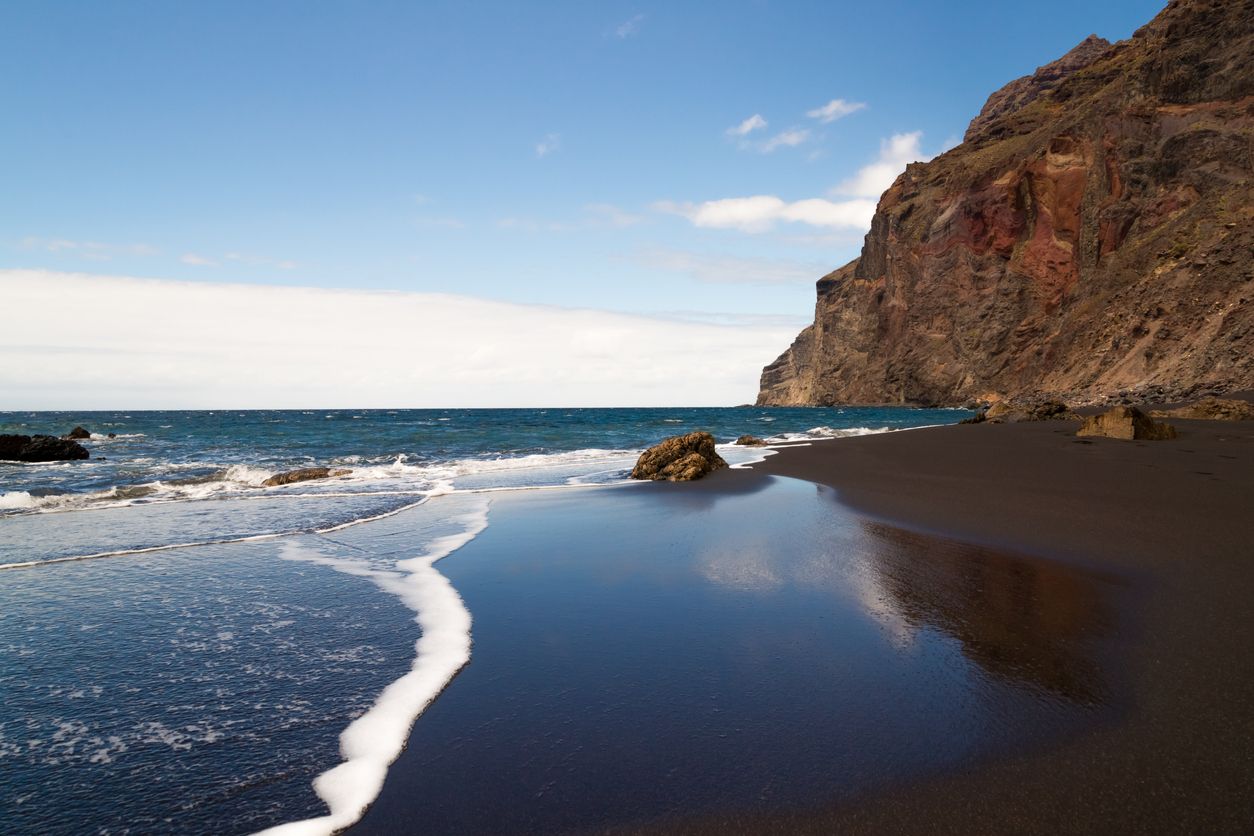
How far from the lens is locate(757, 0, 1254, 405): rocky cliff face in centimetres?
3884

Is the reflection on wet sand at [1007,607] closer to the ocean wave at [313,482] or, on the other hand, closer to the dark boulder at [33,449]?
the ocean wave at [313,482]

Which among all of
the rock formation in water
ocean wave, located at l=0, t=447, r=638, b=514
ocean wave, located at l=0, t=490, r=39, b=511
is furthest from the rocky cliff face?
ocean wave, located at l=0, t=490, r=39, b=511

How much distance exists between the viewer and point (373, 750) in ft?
10.4

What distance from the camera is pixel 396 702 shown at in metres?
3.71

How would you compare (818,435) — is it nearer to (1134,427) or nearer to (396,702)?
(1134,427)

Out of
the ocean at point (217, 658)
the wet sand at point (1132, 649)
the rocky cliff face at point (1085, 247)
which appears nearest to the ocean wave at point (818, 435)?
the wet sand at point (1132, 649)

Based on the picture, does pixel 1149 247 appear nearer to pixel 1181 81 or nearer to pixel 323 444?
pixel 1181 81

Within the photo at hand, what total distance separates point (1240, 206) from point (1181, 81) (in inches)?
892

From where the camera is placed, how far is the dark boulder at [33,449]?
23.8 meters

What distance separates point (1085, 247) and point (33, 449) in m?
78.3

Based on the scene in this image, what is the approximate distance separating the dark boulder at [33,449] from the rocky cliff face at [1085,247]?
170 ft

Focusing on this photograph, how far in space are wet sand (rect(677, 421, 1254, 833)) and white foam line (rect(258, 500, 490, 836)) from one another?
1.43m

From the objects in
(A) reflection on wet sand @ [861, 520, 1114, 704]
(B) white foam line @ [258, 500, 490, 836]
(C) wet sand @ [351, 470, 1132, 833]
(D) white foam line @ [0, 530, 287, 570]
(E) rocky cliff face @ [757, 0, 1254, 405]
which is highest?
(E) rocky cliff face @ [757, 0, 1254, 405]

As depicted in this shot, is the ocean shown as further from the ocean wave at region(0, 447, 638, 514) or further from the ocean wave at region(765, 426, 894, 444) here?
the ocean wave at region(765, 426, 894, 444)
